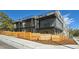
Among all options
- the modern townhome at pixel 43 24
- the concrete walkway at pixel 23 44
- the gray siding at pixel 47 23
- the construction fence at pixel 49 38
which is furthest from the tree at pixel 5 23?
the gray siding at pixel 47 23

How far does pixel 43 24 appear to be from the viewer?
8203 mm

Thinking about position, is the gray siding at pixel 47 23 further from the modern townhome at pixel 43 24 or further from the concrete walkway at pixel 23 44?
the concrete walkway at pixel 23 44

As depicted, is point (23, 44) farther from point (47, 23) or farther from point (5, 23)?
point (47, 23)

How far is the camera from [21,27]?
8.38 m

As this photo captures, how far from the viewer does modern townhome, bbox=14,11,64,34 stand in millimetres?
8047

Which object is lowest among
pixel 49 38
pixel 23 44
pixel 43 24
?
pixel 23 44

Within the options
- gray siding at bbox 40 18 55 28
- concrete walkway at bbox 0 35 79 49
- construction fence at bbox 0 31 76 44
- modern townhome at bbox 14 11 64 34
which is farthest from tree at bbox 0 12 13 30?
gray siding at bbox 40 18 55 28

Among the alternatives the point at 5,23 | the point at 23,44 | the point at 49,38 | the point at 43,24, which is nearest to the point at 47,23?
the point at 43,24

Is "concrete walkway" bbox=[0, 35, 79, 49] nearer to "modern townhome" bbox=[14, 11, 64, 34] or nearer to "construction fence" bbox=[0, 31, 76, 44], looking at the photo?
"construction fence" bbox=[0, 31, 76, 44]

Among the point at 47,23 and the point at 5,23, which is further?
the point at 5,23

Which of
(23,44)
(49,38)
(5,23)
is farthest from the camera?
(5,23)

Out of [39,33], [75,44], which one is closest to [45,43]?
[39,33]
